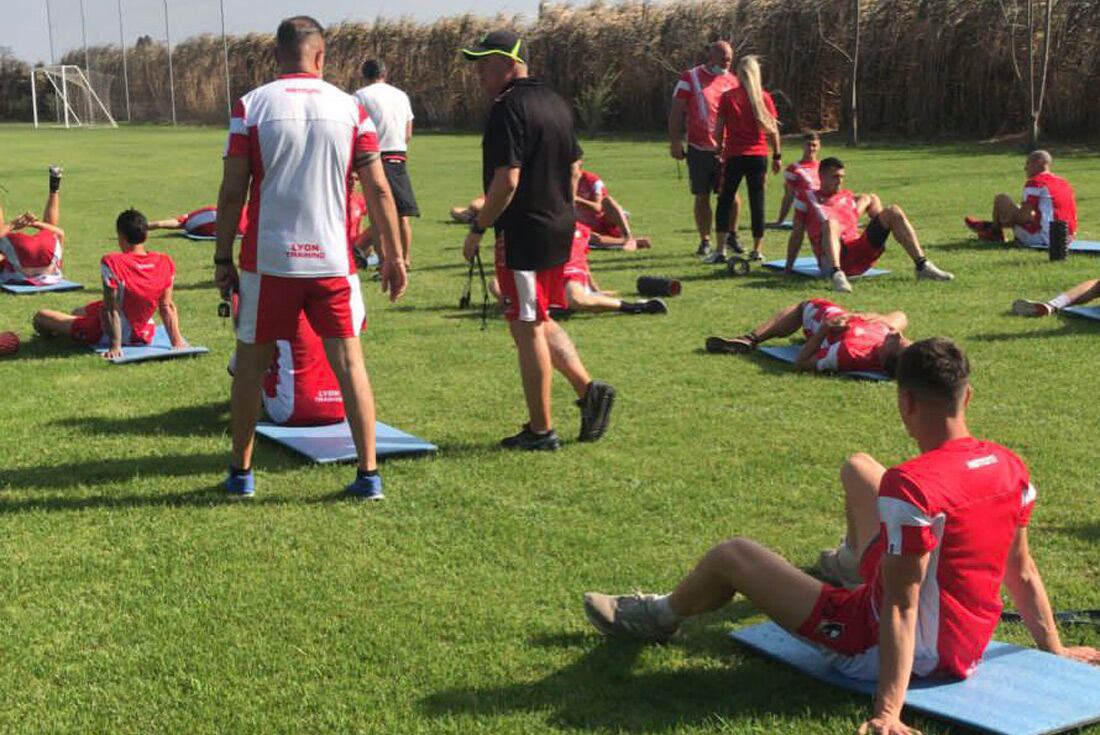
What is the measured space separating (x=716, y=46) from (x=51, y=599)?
35.1 ft

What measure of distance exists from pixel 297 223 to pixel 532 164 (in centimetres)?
143

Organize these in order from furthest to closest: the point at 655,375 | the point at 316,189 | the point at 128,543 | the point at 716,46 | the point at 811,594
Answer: the point at 716,46
the point at 655,375
the point at 316,189
the point at 128,543
the point at 811,594

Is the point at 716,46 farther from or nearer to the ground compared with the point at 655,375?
farther from the ground

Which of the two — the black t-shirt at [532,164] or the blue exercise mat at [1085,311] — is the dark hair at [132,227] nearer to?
the black t-shirt at [532,164]

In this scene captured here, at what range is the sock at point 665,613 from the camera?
4.59 m

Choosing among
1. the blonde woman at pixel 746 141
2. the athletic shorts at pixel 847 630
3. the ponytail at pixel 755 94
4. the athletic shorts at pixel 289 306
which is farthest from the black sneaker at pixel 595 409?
the ponytail at pixel 755 94

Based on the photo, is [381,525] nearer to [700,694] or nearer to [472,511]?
[472,511]

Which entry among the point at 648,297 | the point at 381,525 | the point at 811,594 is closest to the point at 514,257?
the point at 381,525

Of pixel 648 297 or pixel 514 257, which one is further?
pixel 648 297

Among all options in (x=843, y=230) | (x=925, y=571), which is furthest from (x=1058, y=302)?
(x=925, y=571)

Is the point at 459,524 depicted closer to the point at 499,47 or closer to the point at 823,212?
the point at 499,47

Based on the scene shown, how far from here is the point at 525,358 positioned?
720 centimetres

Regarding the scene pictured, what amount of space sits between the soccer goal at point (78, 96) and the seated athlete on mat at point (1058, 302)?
54.1 metres

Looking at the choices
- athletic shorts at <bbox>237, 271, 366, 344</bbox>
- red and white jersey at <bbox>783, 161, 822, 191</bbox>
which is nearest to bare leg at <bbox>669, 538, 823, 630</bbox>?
athletic shorts at <bbox>237, 271, 366, 344</bbox>
